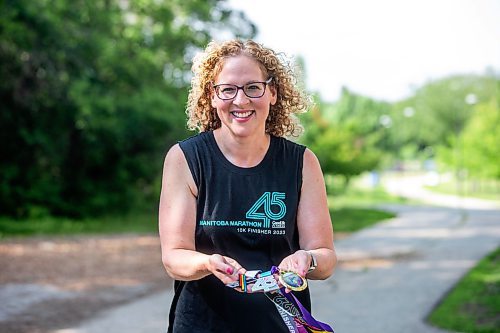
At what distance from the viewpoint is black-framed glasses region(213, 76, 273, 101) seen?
2.24 m

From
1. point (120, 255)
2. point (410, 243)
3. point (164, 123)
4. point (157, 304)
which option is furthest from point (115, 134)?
point (157, 304)

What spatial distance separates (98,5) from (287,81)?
21519mm

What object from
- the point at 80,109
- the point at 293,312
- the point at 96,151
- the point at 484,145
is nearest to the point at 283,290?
the point at 293,312

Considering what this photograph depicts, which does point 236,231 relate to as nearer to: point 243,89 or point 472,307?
point 243,89

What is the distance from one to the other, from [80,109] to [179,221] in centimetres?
1741

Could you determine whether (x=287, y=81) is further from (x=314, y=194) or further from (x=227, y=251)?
(x=227, y=251)

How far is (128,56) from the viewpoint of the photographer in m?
22.5

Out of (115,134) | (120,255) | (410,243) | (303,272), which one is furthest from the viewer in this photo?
(115,134)

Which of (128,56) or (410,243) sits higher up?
(128,56)

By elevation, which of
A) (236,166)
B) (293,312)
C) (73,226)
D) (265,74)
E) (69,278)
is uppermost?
(265,74)

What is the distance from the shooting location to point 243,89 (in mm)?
2236

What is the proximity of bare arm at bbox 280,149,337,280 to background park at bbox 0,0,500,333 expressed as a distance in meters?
6.05

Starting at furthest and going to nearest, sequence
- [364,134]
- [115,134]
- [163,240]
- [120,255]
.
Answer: [364,134] → [115,134] → [120,255] → [163,240]

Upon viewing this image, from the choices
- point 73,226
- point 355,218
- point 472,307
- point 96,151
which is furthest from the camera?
point 355,218
